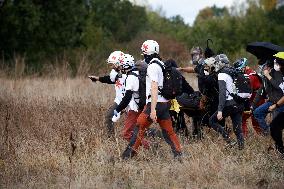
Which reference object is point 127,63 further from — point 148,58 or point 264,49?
point 264,49

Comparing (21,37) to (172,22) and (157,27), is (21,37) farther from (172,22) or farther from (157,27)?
(172,22)

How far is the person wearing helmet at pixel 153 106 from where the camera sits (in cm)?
852

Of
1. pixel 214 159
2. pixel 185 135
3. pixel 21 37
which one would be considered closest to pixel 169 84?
pixel 214 159

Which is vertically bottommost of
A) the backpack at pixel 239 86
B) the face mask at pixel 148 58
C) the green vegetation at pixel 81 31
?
the backpack at pixel 239 86

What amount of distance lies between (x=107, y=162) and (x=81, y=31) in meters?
25.7

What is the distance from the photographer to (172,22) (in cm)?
8144

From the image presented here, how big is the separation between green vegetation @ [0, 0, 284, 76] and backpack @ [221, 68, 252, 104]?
7023 mm

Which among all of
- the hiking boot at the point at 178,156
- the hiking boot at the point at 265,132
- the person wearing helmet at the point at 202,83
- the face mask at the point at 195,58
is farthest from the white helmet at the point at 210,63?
the hiking boot at the point at 178,156

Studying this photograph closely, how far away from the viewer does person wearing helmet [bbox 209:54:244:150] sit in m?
9.56

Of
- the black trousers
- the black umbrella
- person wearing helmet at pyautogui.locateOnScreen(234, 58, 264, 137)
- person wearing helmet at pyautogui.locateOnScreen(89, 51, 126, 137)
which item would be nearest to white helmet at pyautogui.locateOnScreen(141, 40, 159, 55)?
person wearing helmet at pyautogui.locateOnScreen(89, 51, 126, 137)

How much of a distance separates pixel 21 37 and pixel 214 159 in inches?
947

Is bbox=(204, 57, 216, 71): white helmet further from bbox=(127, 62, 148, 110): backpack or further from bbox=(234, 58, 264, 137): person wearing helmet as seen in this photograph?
bbox=(127, 62, 148, 110): backpack

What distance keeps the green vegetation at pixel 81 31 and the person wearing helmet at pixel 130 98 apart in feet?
24.8

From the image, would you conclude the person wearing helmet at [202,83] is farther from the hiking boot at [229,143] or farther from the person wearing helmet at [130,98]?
the person wearing helmet at [130,98]
